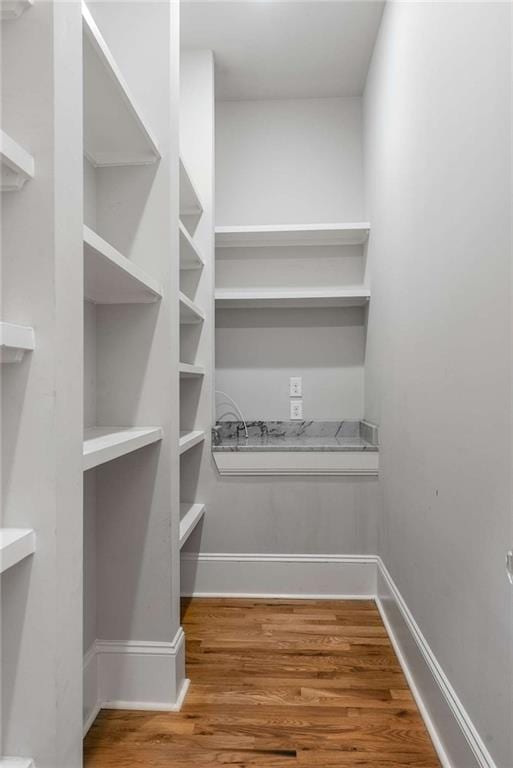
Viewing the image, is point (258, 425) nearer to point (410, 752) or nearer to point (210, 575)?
point (210, 575)

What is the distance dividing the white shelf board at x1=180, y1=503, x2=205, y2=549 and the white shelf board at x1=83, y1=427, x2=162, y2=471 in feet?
1.71

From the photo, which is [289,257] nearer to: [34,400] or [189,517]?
[189,517]

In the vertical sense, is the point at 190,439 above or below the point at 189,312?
below

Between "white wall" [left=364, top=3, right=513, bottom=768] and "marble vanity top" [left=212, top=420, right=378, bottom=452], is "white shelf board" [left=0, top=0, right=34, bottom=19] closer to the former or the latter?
"white wall" [left=364, top=3, right=513, bottom=768]

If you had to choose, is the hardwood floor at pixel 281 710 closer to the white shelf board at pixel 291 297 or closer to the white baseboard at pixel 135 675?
the white baseboard at pixel 135 675

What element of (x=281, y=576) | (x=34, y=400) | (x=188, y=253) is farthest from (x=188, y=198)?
(x=281, y=576)

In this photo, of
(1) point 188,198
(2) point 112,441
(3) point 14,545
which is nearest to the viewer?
(3) point 14,545

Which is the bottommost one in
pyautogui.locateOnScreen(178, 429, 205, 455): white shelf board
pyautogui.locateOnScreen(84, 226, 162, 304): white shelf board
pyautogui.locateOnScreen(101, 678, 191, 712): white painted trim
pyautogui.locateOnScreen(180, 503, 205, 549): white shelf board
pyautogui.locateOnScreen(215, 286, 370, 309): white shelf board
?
pyautogui.locateOnScreen(101, 678, 191, 712): white painted trim

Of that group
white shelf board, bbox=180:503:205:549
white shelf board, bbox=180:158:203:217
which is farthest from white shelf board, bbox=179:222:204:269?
white shelf board, bbox=180:503:205:549

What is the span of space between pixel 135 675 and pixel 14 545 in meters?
0.98

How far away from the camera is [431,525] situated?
54.9 inches

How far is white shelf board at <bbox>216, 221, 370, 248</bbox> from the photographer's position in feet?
7.95

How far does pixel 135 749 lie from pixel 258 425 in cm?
159

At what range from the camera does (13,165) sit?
0.78 meters
